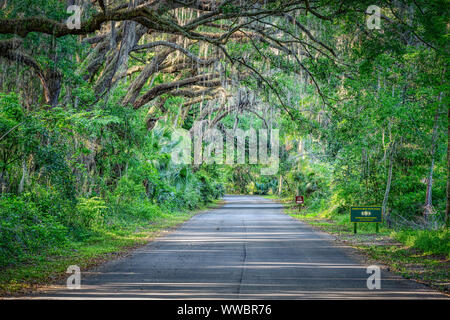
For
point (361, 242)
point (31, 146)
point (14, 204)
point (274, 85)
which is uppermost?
point (274, 85)

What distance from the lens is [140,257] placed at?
13.1 m

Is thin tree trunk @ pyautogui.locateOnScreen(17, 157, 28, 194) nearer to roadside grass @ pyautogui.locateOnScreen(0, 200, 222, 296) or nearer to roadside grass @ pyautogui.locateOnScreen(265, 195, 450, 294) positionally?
roadside grass @ pyautogui.locateOnScreen(0, 200, 222, 296)

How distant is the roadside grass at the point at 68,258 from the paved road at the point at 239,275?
20.6 inches

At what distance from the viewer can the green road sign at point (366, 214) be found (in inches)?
749

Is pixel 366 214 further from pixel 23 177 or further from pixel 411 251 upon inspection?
pixel 23 177

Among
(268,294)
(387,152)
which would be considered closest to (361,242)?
(387,152)

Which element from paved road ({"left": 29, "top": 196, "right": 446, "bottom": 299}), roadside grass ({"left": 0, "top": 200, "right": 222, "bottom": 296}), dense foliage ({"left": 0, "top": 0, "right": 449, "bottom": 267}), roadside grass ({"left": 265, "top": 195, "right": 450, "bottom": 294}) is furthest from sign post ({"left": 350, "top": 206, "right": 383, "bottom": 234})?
roadside grass ({"left": 0, "top": 200, "right": 222, "bottom": 296})

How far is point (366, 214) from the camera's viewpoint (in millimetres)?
19125

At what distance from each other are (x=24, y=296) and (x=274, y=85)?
46.0ft

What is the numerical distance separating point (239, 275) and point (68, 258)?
455cm

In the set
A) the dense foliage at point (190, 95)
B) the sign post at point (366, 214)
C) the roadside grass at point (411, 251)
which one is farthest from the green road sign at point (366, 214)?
the dense foliage at point (190, 95)

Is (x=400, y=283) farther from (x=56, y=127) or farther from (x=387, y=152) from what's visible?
(x=387, y=152)

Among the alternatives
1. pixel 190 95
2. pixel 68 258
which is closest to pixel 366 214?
pixel 68 258

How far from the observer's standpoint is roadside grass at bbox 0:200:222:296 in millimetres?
9364
